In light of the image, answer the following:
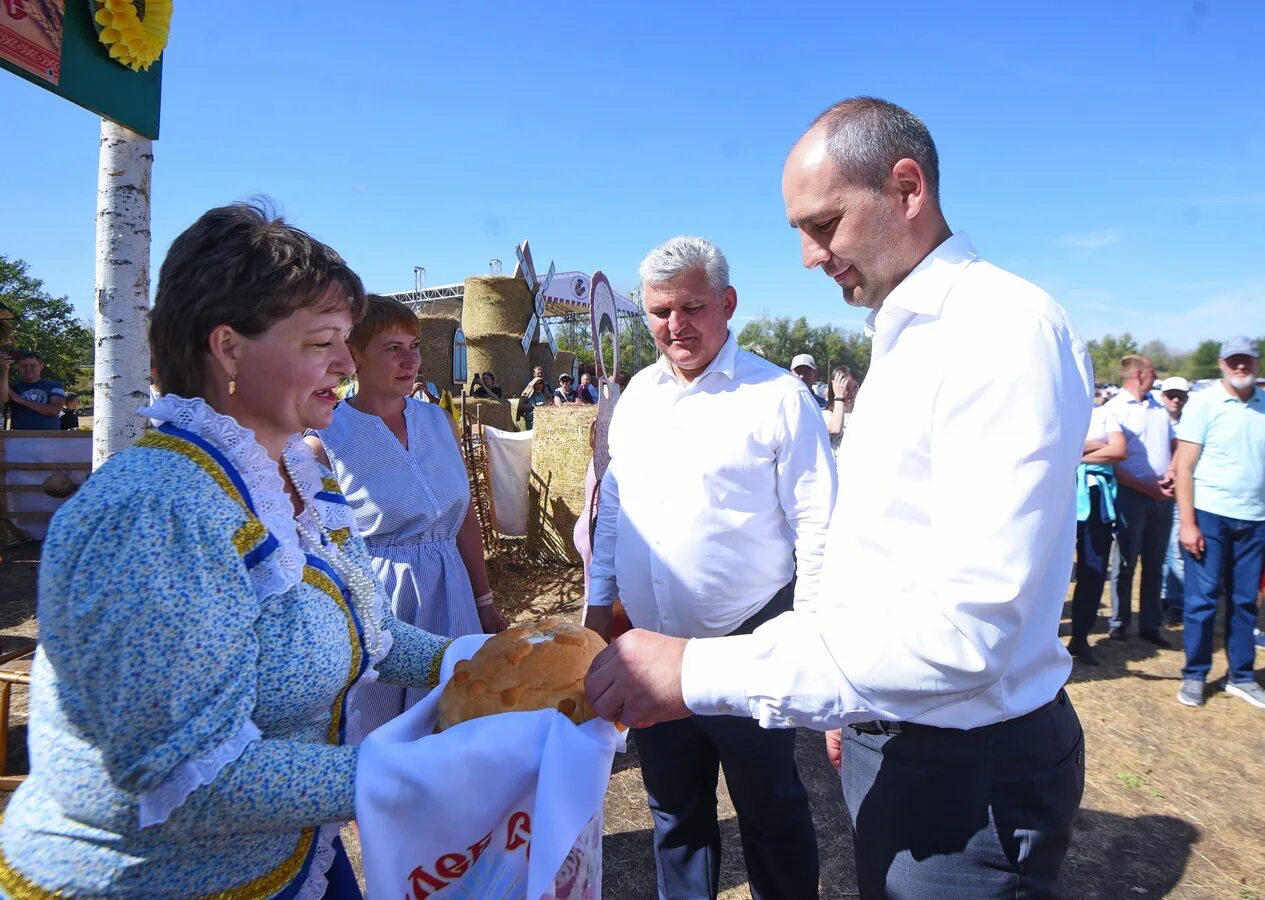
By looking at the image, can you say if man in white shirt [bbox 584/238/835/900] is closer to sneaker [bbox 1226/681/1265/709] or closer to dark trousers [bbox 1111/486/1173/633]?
sneaker [bbox 1226/681/1265/709]

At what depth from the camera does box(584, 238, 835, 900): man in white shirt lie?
2355mm

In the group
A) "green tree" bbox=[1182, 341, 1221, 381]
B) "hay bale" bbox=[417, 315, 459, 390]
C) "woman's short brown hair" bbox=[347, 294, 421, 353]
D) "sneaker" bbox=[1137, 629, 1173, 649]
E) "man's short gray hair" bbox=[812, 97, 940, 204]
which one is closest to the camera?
"man's short gray hair" bbox=[812, 97, 940, 204]

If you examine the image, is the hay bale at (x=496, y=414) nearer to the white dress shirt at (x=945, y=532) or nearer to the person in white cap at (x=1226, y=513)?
the person in white cap at (x=1226, y=513)

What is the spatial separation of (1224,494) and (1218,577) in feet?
1.91

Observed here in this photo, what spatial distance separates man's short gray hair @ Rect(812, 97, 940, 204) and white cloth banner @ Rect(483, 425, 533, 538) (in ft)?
22.2

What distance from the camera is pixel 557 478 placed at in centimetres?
763

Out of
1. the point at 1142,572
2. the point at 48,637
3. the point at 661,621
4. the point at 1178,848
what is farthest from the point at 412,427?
the point at 1142,572

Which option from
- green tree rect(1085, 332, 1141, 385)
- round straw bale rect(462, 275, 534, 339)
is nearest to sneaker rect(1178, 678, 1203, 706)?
round straw bale rect(462, 275, 534, 339)

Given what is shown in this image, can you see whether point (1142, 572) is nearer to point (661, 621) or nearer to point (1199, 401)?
point (1199, 401)

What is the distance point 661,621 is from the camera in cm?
253

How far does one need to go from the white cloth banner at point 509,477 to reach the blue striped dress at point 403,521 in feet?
17.0

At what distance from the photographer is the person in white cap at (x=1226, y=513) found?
4.67 meters

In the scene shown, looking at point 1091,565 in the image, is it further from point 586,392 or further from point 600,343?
point 586,392

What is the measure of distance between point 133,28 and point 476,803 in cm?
330
